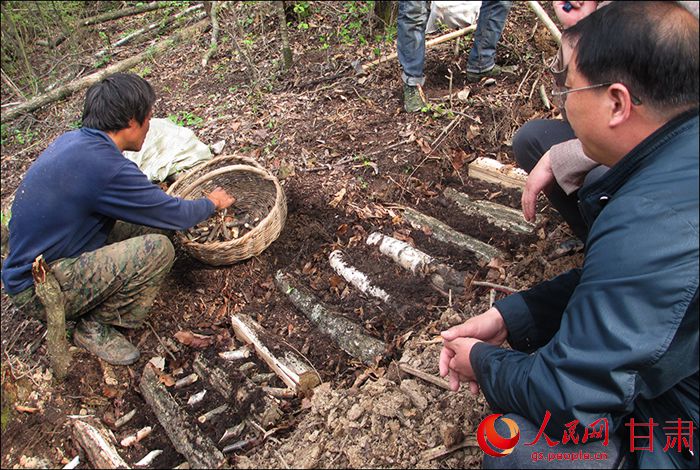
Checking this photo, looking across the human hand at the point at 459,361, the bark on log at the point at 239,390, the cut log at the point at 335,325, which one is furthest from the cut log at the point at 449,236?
the bark on log at the point at 239,390

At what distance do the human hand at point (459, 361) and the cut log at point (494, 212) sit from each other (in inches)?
65.8

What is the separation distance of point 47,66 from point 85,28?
3.09ft

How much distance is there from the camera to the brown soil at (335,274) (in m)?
2.47

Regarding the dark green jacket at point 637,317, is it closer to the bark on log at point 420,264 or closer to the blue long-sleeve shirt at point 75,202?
the bark on log at point 420,264

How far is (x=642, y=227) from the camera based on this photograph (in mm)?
1364

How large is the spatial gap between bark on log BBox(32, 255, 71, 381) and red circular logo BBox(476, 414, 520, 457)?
2.68m

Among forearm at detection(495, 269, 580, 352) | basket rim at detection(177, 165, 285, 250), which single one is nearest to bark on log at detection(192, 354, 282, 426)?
basket rim at detection(177, 165, 285, 250)

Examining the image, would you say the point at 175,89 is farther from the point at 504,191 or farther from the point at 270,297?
the point at 504,191

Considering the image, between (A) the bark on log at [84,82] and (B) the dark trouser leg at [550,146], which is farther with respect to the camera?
(A) the bark on log at [84,82]

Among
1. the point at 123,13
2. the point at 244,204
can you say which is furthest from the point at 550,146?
the point at 123,13

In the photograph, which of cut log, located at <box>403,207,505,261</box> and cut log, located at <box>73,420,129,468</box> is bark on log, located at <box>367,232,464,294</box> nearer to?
cut log, located at <box>403,207,505,261</box>

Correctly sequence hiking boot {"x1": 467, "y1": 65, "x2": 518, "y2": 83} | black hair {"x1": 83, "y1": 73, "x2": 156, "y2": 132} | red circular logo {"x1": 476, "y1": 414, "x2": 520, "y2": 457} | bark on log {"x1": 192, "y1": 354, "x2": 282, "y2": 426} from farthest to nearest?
hiking boot {"x1": 467, "y1": 65, "x2": 518, "y2": 83} → black hair {"x1": 83, "y1": 73, "x2": 156, "y2": 132} → bark on log {"x1": 192, "y1": 354, "x2": 282, "y2": 426} → red circular logo {"x1": 476, "y1": 414, "x2": 520, "y2": 457}

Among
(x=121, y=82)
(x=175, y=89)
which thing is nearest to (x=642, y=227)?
(x=121, y=82)

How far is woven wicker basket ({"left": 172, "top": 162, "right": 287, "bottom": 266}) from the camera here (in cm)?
362
